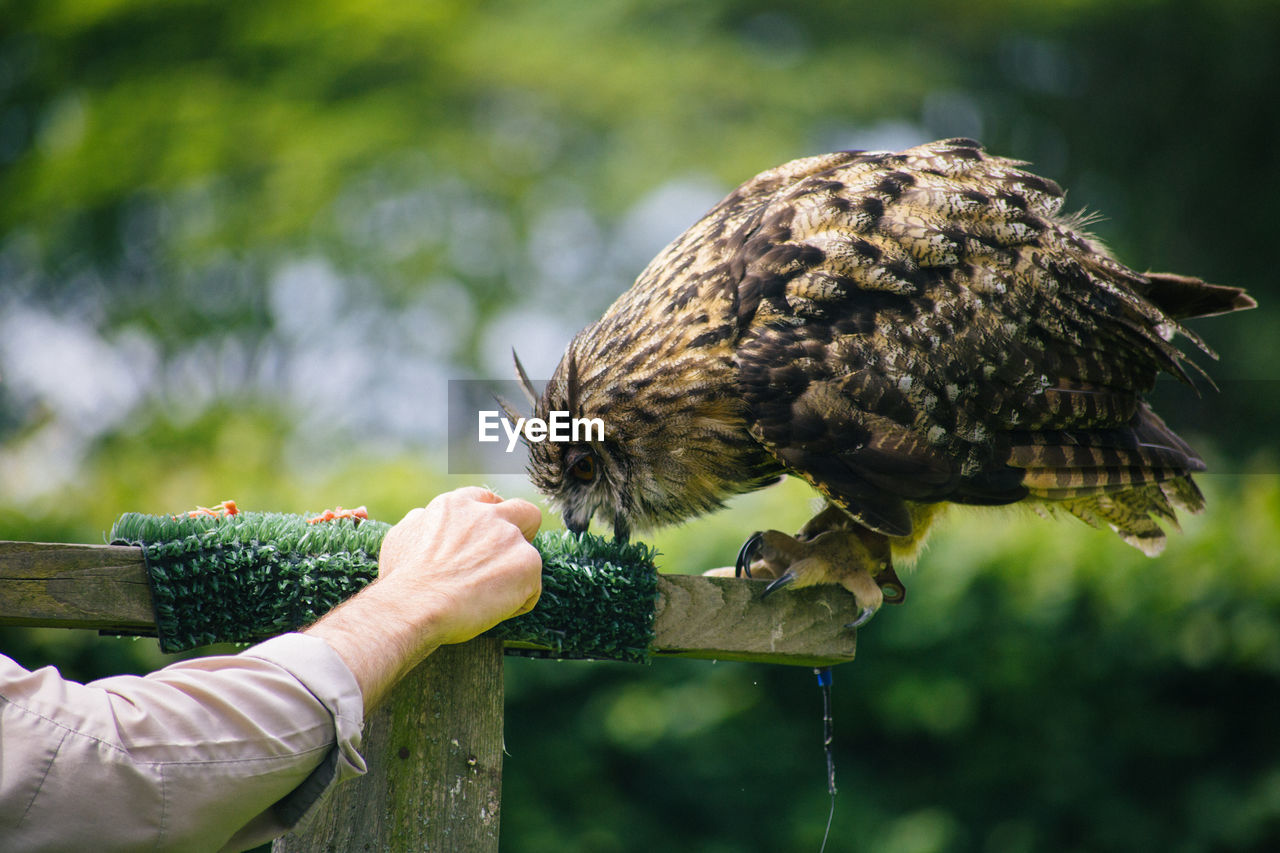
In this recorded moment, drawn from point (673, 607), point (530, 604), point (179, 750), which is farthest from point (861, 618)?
point (179, 750)

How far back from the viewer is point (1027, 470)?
7.45ft

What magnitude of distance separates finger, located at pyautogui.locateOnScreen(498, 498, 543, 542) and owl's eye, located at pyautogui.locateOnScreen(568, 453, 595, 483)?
1.93 feet

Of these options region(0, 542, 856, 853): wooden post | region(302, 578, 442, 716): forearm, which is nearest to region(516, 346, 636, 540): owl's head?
region(0, 542, 856, 853): wooden post

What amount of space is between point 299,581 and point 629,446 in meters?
0.93

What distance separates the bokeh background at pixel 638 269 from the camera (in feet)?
12.3

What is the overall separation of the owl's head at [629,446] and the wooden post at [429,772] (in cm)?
69

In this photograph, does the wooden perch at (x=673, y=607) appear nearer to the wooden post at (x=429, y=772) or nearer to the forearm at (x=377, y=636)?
the wooden post at (x=429, y=772)

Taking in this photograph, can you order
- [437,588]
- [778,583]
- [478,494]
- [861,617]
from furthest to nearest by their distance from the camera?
[861,617]
[778,583]
[478,494]
[437,588]

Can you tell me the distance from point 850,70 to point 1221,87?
158 inches

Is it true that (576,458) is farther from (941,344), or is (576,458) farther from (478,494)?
(941,344)

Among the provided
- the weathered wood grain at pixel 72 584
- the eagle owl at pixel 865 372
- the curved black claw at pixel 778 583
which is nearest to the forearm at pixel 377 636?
the weathered wood grain at pixel 72 584

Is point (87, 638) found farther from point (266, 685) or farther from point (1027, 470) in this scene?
point (1027, 470)

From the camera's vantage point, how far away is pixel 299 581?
1.54 meters

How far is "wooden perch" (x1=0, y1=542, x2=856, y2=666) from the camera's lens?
4.69 feet
